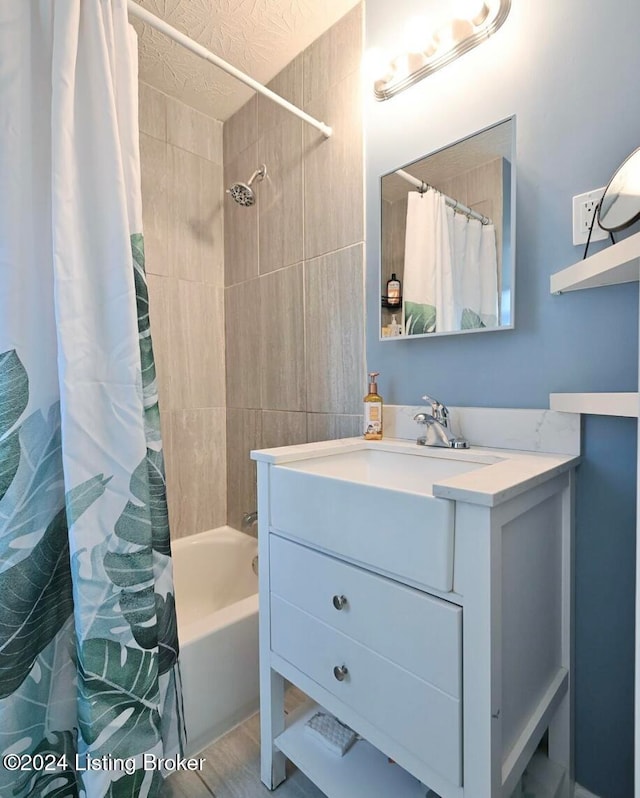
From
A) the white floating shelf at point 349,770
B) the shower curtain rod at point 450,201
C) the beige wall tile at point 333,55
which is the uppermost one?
the beige wall tile at point 333,55

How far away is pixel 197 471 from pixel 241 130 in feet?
5.43

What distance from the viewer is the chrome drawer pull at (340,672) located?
2.75 feet

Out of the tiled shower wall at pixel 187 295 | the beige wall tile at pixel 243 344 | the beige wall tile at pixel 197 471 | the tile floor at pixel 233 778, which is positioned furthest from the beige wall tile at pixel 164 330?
the tile floor at pixel 233 778

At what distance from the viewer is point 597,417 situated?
92 centimetres

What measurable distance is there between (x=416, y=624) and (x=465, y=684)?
0.11 metres

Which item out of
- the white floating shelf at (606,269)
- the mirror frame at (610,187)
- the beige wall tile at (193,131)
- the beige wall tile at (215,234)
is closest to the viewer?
the white floating shelf at (606,269)

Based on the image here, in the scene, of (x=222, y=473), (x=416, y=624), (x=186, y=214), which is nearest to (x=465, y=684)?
(x=416, y=624)

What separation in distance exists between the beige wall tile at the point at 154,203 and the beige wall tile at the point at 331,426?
3.28 feet

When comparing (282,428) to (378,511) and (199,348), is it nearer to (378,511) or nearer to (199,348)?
(199,348)

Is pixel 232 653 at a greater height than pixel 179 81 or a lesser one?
lesser

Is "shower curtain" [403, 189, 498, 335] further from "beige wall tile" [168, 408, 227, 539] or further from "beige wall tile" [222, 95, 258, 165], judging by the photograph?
"beige wall tile" [168, 408, 227, 539]

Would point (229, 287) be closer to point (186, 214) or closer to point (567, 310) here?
point (186, 214)

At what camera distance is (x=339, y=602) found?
0.84 m

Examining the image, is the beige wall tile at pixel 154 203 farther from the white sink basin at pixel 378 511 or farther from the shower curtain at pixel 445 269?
the white sink basin at pixel 378 511
